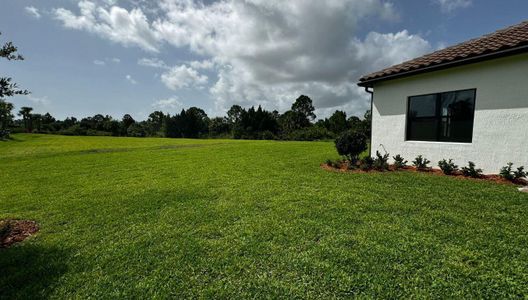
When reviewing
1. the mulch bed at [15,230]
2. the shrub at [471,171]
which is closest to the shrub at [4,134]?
the mulch bed at [15,230]

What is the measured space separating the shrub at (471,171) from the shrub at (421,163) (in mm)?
1099

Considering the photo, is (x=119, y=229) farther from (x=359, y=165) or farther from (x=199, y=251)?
(x=359, y=165)

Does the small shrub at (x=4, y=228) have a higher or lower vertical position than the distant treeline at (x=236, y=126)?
lower

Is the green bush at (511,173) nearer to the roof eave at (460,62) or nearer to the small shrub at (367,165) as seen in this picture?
the roof eave at (460,62)

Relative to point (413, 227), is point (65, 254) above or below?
below

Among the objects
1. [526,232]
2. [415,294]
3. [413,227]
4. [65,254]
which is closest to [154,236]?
[65,254]

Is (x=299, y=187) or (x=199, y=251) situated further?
(x=299, y=187)

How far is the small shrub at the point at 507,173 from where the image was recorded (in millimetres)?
5824

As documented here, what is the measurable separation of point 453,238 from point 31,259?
569 centimetres

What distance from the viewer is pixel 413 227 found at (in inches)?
139

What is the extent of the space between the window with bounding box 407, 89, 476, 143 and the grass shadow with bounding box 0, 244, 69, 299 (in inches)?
382

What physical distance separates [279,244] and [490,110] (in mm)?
7234

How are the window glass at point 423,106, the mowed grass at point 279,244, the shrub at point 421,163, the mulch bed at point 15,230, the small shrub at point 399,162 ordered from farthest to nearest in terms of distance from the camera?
the small shrub at point 399,162
the window glass at point 423,106
the shrub at point 421,163
the mulch bed at point 15,230
the mowed grass at point 279,244

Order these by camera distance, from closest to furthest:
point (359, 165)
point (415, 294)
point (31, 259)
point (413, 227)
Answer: point (415, 294)
point (31, 259)
point (413, 227)
point (359, 165)
